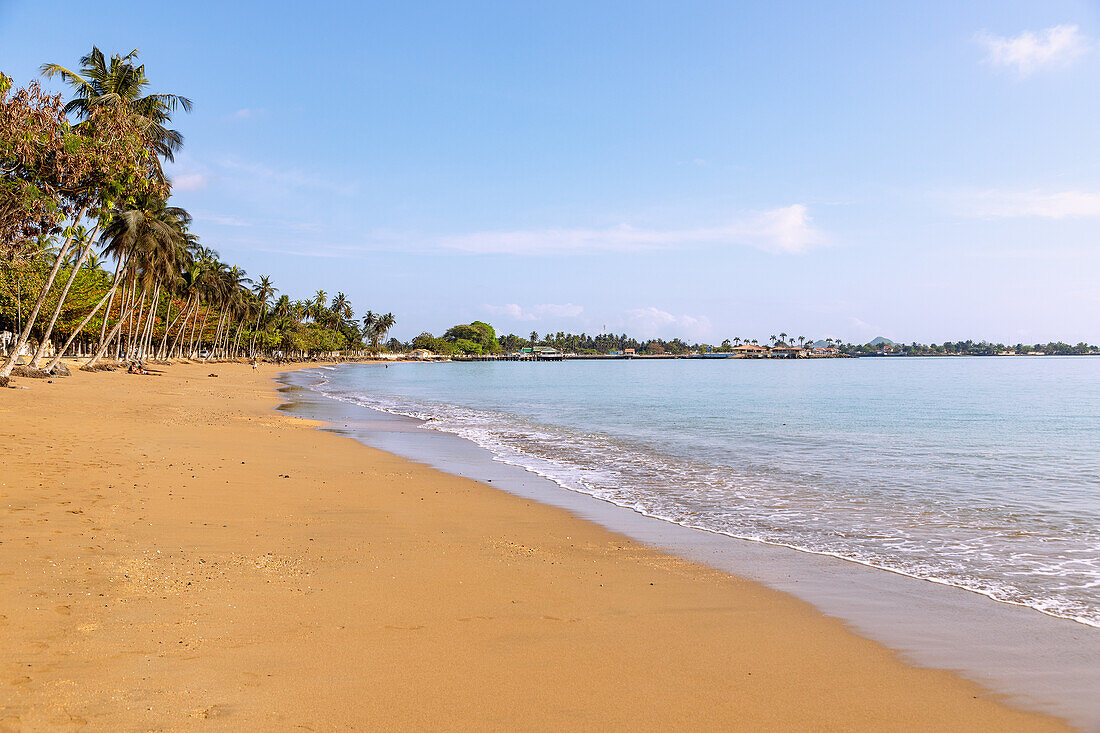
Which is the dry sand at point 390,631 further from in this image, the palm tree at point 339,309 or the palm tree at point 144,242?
the palm tree at point 339,309

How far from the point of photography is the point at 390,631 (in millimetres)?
4660

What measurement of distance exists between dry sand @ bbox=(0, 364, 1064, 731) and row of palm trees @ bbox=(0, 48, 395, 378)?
683 centimetres

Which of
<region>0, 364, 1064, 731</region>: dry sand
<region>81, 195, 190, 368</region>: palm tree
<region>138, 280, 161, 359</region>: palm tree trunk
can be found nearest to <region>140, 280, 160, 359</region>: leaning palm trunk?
<region>138, 280, 161, 359</region>: palm tree trunk

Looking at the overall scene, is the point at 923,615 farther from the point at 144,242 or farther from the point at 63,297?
the point at 144,242

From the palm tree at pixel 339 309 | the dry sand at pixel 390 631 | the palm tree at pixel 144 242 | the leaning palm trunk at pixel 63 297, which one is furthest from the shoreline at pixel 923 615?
the palm tree at pixel 339 309

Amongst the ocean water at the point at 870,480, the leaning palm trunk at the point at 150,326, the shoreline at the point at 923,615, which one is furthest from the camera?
the leaning palm trunk at the point at 150,326

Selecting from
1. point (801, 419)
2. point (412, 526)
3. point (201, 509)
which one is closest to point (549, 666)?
point (412, 526)

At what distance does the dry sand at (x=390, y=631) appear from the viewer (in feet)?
11.9

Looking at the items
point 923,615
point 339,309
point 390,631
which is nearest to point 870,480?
point 923,615

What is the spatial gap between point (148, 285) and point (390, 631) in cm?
5102

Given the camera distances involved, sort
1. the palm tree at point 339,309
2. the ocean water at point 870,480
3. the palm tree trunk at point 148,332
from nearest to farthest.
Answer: the ocean water at point 870,480, the palm tree trunk at point 148,332, the palm tree at point 339,309

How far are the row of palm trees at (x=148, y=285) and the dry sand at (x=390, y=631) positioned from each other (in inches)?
269

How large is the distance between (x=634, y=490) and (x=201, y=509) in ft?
22.3

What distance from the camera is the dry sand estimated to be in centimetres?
363
